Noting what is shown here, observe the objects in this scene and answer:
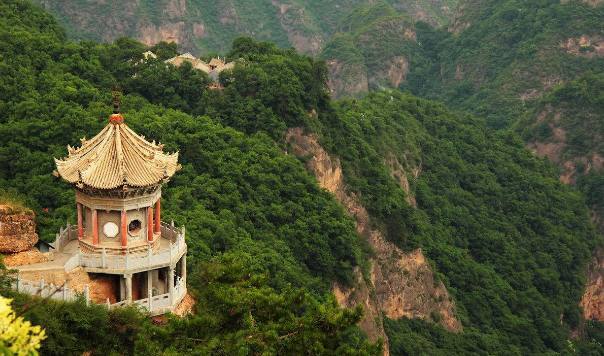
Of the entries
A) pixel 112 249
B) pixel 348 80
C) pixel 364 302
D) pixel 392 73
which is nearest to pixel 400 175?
pixel 364 302

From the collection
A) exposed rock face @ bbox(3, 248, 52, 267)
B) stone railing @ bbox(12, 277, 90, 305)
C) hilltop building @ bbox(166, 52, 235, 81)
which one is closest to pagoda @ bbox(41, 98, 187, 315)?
exposed rock face @ bbox(3, 248, 52, 267)

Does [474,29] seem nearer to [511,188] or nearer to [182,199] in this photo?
[511,188]

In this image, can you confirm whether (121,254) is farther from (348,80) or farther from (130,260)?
(348,80)

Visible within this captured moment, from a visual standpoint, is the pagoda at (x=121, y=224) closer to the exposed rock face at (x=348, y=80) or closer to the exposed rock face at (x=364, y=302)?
the exposed rock face at (x=364, y=302)

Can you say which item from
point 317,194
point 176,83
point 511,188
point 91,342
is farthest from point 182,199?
point 511,188

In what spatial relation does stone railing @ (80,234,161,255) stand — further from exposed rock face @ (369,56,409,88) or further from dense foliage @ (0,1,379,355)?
exposed rock face @ (369,56,409,88)

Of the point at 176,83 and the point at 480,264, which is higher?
the point at 176,83
